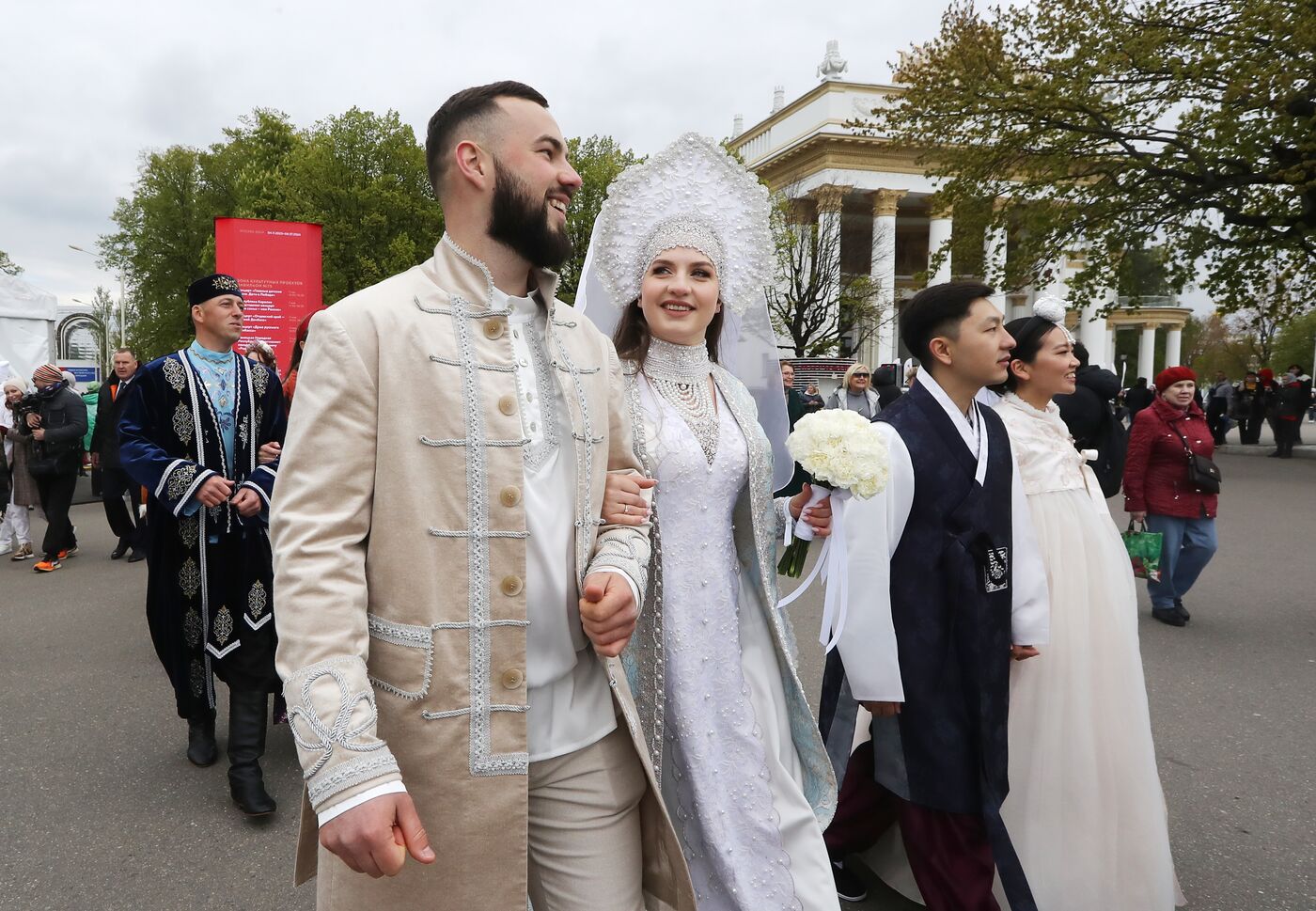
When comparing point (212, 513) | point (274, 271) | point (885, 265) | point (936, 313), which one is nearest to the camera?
point (936, 313)

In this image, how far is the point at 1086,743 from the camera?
2.93m

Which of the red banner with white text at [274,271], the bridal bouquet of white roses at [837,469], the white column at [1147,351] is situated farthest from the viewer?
the white column at [1147,351]

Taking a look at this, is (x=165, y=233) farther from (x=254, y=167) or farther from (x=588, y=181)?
(x=588, y=181)

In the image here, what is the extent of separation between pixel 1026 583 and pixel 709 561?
113cm

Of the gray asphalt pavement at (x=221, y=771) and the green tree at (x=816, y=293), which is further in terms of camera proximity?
the green tree at (x=816, y=293)

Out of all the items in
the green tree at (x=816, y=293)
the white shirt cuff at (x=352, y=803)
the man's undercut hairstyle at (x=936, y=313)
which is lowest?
the white shirt cuff at (x=352, y=803)

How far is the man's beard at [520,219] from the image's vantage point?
1788 millimetres

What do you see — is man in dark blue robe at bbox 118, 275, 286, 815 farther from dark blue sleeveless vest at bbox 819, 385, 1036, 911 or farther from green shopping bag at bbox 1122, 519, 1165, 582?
green shopping bag at bbox 1122, 519, 1165, 582

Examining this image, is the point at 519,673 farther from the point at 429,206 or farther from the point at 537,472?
the point at 429,206

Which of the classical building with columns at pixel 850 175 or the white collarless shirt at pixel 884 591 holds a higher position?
the classical building with columns at pixel 850 175

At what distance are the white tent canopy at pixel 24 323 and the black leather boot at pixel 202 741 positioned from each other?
14.1m

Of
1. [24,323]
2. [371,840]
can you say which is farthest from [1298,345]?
[371,840]

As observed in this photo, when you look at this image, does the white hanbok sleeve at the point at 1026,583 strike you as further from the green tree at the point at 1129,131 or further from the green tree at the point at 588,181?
the green tree at the point at 588,181

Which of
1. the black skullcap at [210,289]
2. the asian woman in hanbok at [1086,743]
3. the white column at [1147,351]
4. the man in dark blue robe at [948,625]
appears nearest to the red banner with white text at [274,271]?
the black skullcap at [210,289]
